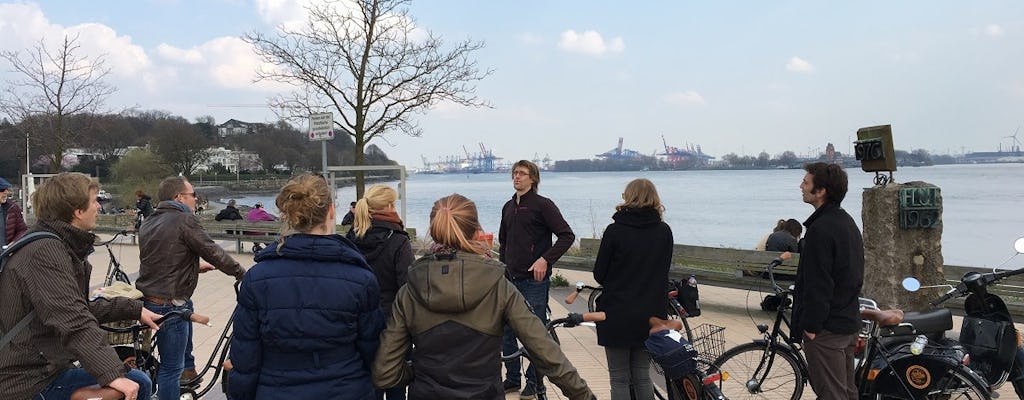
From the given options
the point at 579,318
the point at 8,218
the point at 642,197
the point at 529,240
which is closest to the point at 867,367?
the point at 642,197

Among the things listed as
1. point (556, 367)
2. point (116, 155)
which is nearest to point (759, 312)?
point (556, 367)

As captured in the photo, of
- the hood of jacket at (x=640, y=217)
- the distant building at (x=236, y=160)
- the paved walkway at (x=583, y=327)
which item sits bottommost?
the paved walkway at (x=583, y=327)

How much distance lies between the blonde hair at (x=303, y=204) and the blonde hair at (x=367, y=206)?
2.90 feet

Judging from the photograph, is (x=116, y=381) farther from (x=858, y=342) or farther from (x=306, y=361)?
(x=858, y=342)

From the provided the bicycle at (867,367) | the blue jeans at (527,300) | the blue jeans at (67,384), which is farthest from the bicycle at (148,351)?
the bicycle at (867,367)

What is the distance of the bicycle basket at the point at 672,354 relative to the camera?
145 inches

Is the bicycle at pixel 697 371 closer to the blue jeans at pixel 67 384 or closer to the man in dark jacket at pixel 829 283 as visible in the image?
the man in dark jacket at pixel 829 283

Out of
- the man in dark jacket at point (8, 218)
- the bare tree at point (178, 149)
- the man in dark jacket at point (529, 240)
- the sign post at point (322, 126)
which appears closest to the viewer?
the man in dark jacket at point (529, 240)

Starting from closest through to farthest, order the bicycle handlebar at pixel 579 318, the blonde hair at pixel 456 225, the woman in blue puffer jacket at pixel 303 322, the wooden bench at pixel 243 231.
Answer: the woman in blue puffer jacket at pixel 303 322
the blonde hair at pixel 456 225
the bicycle handlebar at pixel 579 318
the wooden bench at pixel 243 231

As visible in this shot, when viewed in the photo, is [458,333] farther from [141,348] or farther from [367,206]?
[141,348]

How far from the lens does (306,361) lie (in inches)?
101

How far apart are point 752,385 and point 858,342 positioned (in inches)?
27.3

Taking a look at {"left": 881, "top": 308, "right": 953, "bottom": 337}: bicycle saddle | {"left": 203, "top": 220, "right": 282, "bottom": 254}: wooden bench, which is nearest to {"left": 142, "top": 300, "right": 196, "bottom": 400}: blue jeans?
{"left": 881, "top": 308, "right": 953, "bottom": 337}: bicycle saddle

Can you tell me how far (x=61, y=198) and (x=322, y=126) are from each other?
9.85m
